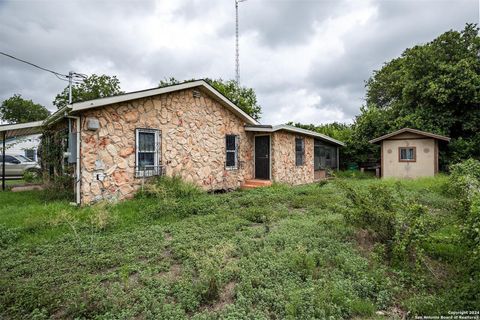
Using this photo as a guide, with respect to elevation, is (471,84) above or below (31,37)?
below

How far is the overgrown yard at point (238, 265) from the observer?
260 centimetres

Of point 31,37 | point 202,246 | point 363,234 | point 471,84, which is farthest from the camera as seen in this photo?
point 471,84

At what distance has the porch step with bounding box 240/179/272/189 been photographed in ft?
35.0

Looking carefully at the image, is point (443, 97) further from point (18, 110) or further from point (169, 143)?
point (18, 110)

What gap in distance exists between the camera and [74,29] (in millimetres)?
10195

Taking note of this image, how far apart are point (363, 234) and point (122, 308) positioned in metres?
3.99

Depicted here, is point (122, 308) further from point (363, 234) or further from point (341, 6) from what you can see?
point (341, 6)

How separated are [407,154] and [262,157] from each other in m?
8.38

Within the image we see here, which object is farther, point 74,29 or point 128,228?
point 74,29

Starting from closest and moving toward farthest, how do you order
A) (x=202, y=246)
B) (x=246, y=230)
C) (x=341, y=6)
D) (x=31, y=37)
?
(x=202, y=246), (x=246, y=230), (x=341, y=6), (x=31, y=37)

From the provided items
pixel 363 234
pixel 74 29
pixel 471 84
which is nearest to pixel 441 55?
pixel 471 84

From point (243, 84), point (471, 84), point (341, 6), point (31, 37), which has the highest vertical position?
point (243, 84)

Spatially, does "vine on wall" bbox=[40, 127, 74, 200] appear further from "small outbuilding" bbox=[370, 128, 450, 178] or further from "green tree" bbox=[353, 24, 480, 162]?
"green tree" bbox=[353, 24, 480, 162]

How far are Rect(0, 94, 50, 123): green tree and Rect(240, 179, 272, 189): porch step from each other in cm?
3229
